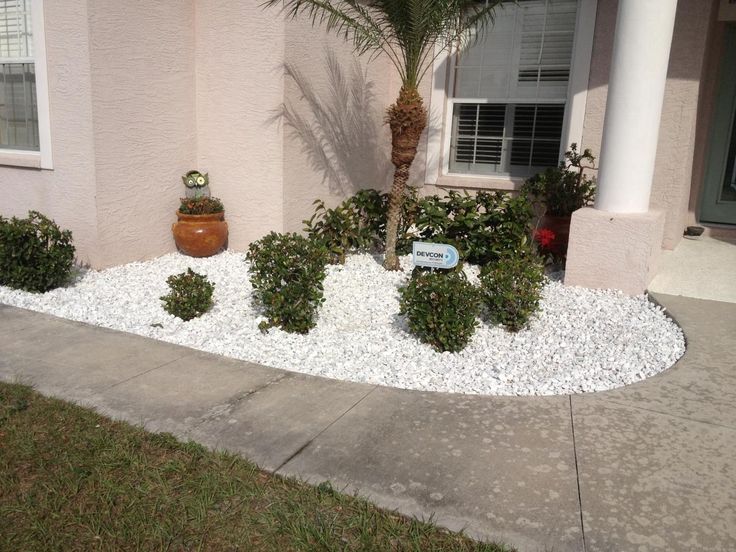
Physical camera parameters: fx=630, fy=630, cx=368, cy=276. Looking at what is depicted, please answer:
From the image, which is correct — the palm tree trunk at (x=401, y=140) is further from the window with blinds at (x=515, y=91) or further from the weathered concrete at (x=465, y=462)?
→ the weathered concrete at (x=465, y=462)

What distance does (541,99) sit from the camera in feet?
24.7

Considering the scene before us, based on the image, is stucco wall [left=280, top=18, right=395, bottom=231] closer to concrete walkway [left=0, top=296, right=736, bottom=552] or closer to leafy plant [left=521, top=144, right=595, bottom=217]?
leafy plant [left=521, top=144, right=595, bottom=217]

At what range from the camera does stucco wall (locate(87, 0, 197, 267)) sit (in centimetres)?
636

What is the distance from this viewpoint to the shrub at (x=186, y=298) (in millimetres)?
5223

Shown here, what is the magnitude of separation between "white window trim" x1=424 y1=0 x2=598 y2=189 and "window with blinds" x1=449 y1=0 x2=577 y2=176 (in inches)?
3.6

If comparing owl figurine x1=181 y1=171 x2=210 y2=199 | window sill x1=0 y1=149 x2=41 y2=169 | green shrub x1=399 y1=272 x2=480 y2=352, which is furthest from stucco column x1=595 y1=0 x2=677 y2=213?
window sill x1=0 y1=149 x2=41 y2=169

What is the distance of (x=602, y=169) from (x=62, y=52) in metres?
5.35

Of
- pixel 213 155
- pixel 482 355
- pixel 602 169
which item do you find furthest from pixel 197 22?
pixel 482 355

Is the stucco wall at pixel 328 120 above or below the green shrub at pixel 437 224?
above

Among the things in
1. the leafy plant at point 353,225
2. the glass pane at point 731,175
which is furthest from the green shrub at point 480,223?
the glass pane at point 731,175

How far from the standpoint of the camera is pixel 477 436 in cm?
323

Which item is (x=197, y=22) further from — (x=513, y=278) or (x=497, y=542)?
(x=497, y=542)

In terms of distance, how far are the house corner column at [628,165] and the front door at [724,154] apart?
227cm

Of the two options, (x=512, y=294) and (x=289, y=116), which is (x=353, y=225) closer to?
(x=289, y=116)
